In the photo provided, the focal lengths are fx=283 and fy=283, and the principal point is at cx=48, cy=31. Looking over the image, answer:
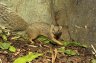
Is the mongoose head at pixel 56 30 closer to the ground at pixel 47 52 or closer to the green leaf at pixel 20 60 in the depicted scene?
the ground at pixel 47 52

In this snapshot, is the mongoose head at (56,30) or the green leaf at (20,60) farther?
the mongoose head at (56,30)

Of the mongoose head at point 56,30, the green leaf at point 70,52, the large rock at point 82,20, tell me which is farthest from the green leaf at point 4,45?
the large rock at point 82,20

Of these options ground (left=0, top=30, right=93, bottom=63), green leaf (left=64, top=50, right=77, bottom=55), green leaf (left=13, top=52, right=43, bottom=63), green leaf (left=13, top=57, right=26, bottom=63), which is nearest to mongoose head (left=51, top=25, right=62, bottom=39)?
ground (left=0, top=30, right=93, bottom=63)

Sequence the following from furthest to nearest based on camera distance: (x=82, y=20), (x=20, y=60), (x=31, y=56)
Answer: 1. (x=82, y=20)
2. (x=31, y=56)
3. (x=20, y=60)

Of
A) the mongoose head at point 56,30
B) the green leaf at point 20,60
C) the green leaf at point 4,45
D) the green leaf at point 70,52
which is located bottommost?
the green leaf at point 70,52

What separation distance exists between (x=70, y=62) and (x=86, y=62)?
0.31 meters

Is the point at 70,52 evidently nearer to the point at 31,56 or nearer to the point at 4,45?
the point at 31,56

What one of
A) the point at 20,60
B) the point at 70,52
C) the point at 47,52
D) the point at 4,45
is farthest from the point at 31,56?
the point at 70,52

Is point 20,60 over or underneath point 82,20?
underneath

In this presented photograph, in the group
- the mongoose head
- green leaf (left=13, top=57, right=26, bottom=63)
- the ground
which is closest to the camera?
green leaf (left=13, top=57, right=26, bottom=63)

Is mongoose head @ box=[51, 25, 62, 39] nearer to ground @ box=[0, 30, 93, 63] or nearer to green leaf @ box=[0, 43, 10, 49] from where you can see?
ground @ box=[0, 30, 93, 63]

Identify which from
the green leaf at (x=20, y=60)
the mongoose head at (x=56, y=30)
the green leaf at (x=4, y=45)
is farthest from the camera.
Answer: the mongoose head at (x=56, y=30)

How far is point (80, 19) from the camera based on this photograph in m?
5.73

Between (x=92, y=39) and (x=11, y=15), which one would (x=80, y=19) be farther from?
(x=11, y=15)
